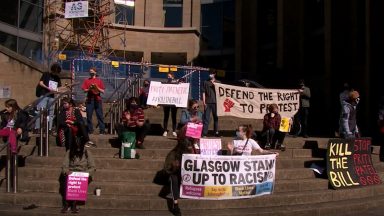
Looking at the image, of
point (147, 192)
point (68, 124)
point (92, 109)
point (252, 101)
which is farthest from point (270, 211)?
point (92, 109)

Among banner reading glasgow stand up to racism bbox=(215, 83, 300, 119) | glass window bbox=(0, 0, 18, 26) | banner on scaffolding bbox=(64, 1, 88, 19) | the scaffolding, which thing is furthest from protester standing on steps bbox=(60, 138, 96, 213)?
banner on scaffolding bbox=(64, 1, 88, 19)

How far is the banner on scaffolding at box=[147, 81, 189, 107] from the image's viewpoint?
15.5m

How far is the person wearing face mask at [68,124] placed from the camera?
1124 centimetres

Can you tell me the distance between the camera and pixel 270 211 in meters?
9.84

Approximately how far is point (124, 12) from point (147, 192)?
33622mm

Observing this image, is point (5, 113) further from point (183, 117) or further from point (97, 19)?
point (97, 19)

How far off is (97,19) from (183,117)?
25.1 metres

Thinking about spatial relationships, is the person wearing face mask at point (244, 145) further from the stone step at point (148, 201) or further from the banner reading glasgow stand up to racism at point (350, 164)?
the banner reading glasgow stand up to racism at point (350, 164)

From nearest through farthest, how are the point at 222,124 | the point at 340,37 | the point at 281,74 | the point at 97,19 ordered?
the point at 222,124
the point at 340,37
the point at 281,74
the point at 97,19

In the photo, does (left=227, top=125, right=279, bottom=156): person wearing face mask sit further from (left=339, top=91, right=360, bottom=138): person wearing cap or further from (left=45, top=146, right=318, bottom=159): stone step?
(left=339, top=91, right=360, bottom=138): person wearing cap

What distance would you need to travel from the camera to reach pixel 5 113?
1212 centimetres

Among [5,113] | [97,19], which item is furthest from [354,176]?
[97,19]

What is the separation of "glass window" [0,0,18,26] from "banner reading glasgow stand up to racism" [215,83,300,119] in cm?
1689

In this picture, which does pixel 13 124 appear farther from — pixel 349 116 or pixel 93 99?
pixel 349 116
